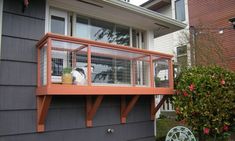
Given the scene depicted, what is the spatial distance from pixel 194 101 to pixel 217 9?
5663 millimetres

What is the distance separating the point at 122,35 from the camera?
5.83m

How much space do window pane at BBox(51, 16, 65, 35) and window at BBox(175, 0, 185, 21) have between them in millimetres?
7393

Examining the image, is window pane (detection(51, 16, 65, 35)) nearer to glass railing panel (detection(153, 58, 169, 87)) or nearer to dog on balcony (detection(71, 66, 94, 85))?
dog on balcony (detection(71, 66, 94, 85))

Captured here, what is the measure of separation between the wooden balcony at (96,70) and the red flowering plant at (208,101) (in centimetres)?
62

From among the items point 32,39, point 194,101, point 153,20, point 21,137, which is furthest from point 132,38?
point 21,137

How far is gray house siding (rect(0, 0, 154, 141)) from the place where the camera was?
3836 mm

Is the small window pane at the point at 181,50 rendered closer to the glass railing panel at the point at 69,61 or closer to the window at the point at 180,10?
the window at the point at 180,10

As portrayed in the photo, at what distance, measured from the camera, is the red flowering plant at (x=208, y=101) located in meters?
4.68

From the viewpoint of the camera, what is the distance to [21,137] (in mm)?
3879

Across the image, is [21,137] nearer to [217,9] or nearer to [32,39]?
[32,39]

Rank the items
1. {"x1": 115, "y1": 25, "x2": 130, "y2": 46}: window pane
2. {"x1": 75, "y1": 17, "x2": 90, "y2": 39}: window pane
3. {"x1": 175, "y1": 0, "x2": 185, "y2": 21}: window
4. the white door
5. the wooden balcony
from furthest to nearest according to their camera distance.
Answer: {"x1": 175, "y1": 0, "x2": 185, "y2": 21}: window, {"x1": 115, "y1": 25, "x2": 130, "y2": 46}: window pane, {"x1": 75, "y1": 17, "x2": 90, "y2": 39}: window pane, the white door, the wooden balcony

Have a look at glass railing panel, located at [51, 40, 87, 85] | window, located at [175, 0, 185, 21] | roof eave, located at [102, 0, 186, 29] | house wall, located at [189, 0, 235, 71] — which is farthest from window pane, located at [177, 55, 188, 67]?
glass railing panel, located at [51, 40, 87, 85]

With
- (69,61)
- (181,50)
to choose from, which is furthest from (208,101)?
(181,50)

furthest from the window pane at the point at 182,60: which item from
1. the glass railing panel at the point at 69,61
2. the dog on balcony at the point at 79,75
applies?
the dog on balcony at the point at 79,75
